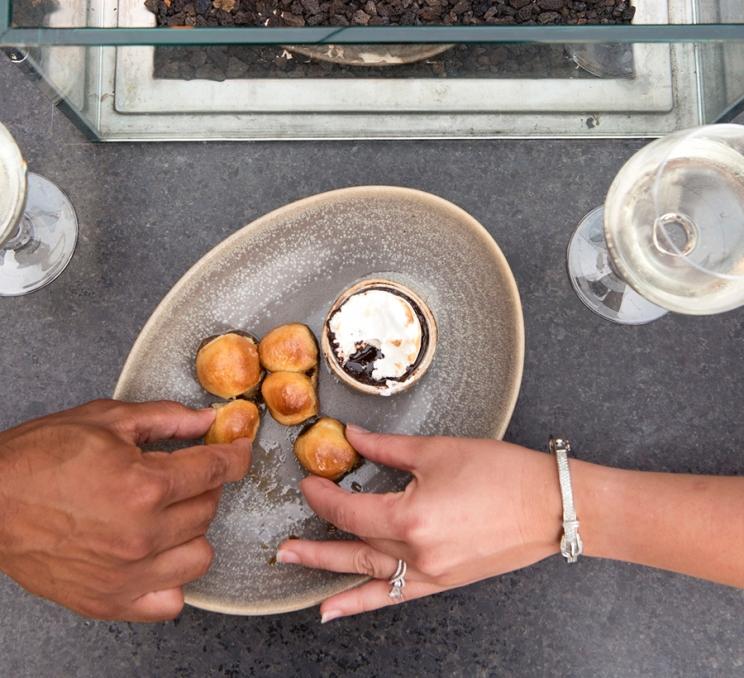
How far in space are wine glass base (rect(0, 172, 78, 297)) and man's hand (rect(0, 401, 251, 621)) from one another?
9.0 inches

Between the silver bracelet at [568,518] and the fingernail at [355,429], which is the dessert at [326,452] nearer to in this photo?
the fingernail at [355,429]

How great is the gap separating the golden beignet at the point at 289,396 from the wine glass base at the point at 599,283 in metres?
0.32

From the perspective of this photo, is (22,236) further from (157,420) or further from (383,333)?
(383,333)

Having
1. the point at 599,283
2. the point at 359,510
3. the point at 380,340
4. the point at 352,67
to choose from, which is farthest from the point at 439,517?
the point at 352,67

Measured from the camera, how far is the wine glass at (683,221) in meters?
0.62

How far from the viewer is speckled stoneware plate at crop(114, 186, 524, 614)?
0.67 m

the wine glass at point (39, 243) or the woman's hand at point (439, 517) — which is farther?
the wine glass at point (39, 243)

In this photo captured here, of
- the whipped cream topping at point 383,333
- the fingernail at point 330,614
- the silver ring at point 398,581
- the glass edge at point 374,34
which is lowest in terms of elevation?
the fingernail at point 330,614

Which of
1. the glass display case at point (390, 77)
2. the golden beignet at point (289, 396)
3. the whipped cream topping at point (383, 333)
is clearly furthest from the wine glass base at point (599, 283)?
the golden beignet at point (289, 396)

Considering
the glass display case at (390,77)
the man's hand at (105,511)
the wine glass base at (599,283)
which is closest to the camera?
the man's hand at (105,511)

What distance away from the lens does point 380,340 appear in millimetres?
660

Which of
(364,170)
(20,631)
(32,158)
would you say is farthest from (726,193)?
(20,631)

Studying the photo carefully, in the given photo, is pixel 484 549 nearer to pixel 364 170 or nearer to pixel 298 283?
pixel 298 283

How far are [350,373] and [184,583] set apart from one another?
0.80 feet
